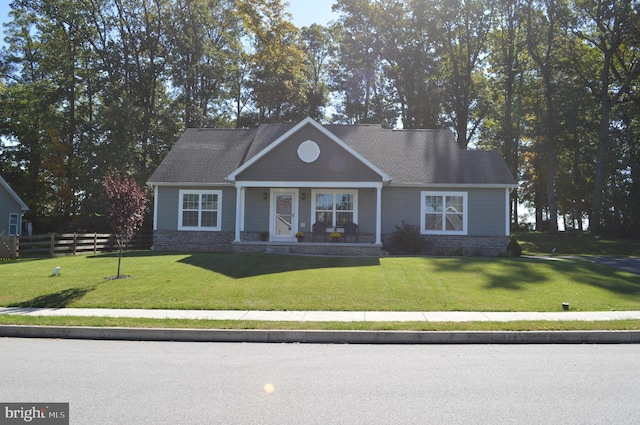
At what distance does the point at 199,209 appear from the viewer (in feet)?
77.2

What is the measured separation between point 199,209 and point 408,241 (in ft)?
32.7

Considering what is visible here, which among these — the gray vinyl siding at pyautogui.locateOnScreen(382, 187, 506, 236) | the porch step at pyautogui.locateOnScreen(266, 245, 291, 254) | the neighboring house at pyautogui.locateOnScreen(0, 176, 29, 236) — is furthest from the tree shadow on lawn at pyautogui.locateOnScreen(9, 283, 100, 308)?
the neighboring house at pyautogui.locateOnScreen(0, 176, 29, 236)

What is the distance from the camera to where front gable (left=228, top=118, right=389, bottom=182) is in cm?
2119

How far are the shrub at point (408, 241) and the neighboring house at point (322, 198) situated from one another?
28.8 inches

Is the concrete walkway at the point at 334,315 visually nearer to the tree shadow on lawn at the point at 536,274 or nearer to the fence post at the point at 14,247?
the tree shadow on lawn at the point at 536,274

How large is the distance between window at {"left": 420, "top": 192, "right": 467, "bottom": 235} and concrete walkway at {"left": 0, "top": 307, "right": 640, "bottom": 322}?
11.7m

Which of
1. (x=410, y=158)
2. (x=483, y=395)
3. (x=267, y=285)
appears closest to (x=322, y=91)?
(x=410, y=158)

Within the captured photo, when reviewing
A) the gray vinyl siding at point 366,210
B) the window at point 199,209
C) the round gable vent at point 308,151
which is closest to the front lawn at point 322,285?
the gray vinyl siding at point 366,210

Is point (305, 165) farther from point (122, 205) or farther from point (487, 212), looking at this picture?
point (122, 205)

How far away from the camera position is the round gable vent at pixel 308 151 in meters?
21.5

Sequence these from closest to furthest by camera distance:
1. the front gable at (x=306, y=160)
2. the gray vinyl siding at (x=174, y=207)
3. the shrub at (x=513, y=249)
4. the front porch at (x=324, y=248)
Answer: the front porch at (x=324, y=248) < the front gable at (x=306, y=160) < the shrub at (x=513, y=249) < the gray vinyl siding at (x=174, y=207)

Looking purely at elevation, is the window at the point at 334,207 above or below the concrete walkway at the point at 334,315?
above

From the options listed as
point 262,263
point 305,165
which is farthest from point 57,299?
point 305,165

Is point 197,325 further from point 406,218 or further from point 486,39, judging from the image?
point 486,39
